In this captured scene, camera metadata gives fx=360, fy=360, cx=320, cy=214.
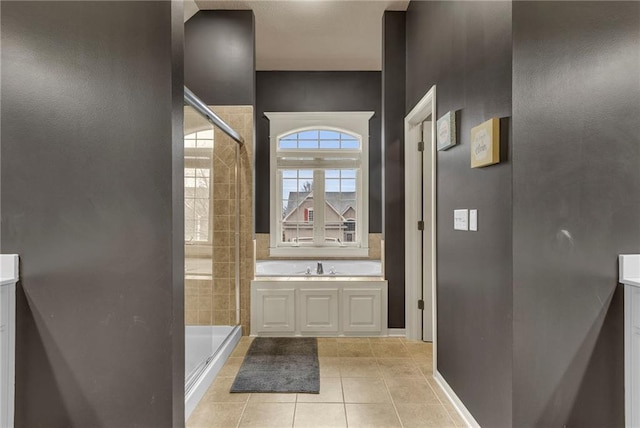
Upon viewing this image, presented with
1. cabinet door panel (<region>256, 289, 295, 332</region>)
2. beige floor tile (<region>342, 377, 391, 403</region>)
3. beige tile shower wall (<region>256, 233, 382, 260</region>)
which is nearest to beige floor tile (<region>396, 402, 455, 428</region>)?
beige floor tile (<region>342, 377, 391, 403</region>)

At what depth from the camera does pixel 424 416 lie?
2.10m

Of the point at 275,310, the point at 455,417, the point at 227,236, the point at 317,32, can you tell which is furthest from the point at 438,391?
the point at 317,32

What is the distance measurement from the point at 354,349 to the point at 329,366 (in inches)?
17.0

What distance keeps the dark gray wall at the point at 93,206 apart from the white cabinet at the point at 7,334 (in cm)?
3

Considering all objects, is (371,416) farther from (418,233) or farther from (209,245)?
(418,233)

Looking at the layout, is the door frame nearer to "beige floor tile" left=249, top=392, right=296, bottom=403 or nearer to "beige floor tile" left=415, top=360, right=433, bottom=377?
"beige floor tile" left=415, top=360, right=433, bottom=377

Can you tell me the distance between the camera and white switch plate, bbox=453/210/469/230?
78.6 inches

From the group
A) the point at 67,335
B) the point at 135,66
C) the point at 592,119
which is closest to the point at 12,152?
the point at 135,66

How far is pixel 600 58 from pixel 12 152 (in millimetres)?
2619

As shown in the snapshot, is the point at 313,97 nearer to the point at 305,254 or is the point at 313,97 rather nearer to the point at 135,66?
the point at 305,254

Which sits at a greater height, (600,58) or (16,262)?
(600,58)

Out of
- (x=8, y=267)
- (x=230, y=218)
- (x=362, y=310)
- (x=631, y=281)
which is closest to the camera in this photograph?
(x=631, y=281)

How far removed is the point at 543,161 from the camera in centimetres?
152

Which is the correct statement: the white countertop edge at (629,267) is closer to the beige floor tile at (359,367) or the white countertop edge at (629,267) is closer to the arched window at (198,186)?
the beige floor tile at (359,367)
